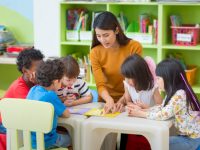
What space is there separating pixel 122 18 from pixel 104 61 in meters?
1.31

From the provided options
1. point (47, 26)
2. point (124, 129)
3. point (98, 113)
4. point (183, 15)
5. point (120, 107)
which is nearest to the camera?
point (124, 129)

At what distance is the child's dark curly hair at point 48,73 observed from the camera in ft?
7.98

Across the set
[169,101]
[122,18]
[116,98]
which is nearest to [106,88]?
[116,98]

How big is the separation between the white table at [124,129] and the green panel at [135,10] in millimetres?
1996

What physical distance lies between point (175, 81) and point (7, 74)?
2.98 m

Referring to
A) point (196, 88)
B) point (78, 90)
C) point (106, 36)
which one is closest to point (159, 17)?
point (196, 88)

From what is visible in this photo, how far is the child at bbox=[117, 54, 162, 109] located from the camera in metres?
2.59

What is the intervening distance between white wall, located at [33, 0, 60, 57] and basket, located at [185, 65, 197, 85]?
1.39 meters

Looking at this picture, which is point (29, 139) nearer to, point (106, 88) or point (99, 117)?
point (99, 117)

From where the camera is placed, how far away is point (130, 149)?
2.96 m

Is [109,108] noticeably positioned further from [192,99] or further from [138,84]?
[192,99]

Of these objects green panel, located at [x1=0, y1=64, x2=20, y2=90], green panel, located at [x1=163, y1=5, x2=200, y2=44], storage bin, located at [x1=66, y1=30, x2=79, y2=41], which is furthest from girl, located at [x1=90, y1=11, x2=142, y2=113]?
green panel, located at [x1=0, y1=64, x2=20, y2=90]

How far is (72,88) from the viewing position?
2.90 m

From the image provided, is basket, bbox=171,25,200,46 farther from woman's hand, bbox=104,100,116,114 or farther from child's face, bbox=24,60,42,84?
child's face, bbox=24,60,42,84
